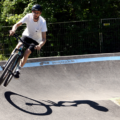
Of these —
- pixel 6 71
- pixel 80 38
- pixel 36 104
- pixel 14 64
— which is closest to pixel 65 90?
pixel 36 104

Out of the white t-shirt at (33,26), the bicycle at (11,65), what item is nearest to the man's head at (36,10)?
the white t-shirt at (33,26)

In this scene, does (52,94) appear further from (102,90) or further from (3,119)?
(3,119)

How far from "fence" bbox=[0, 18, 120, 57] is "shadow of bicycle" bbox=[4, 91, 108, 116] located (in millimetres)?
4542

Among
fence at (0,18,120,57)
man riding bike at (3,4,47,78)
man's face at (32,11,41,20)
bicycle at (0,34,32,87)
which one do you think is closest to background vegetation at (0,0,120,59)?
fence at (0,18,120,57)

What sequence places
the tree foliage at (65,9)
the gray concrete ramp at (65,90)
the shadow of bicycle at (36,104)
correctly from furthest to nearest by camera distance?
1. the tree foliage at (65,9)
2. the shadow of bicycle at (36,104)
3. the gray concrete ramp at (65,90)

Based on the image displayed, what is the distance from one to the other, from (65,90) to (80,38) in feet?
13.7

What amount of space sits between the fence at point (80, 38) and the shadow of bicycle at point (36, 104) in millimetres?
4542

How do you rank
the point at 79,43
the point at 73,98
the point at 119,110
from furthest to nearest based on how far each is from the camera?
1. the point at 79,43
2. the point at 73,98
3. the point at 119,110

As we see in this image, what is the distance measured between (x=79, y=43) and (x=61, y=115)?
18.9ft

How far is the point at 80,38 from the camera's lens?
30.3 ft

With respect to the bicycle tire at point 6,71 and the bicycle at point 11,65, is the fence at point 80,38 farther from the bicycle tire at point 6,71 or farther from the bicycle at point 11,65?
the bicycle tire at point 6,71

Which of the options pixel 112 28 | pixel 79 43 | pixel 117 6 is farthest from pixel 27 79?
pixel 117 6

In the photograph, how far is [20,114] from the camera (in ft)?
12.8

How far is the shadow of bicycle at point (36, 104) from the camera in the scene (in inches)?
161
